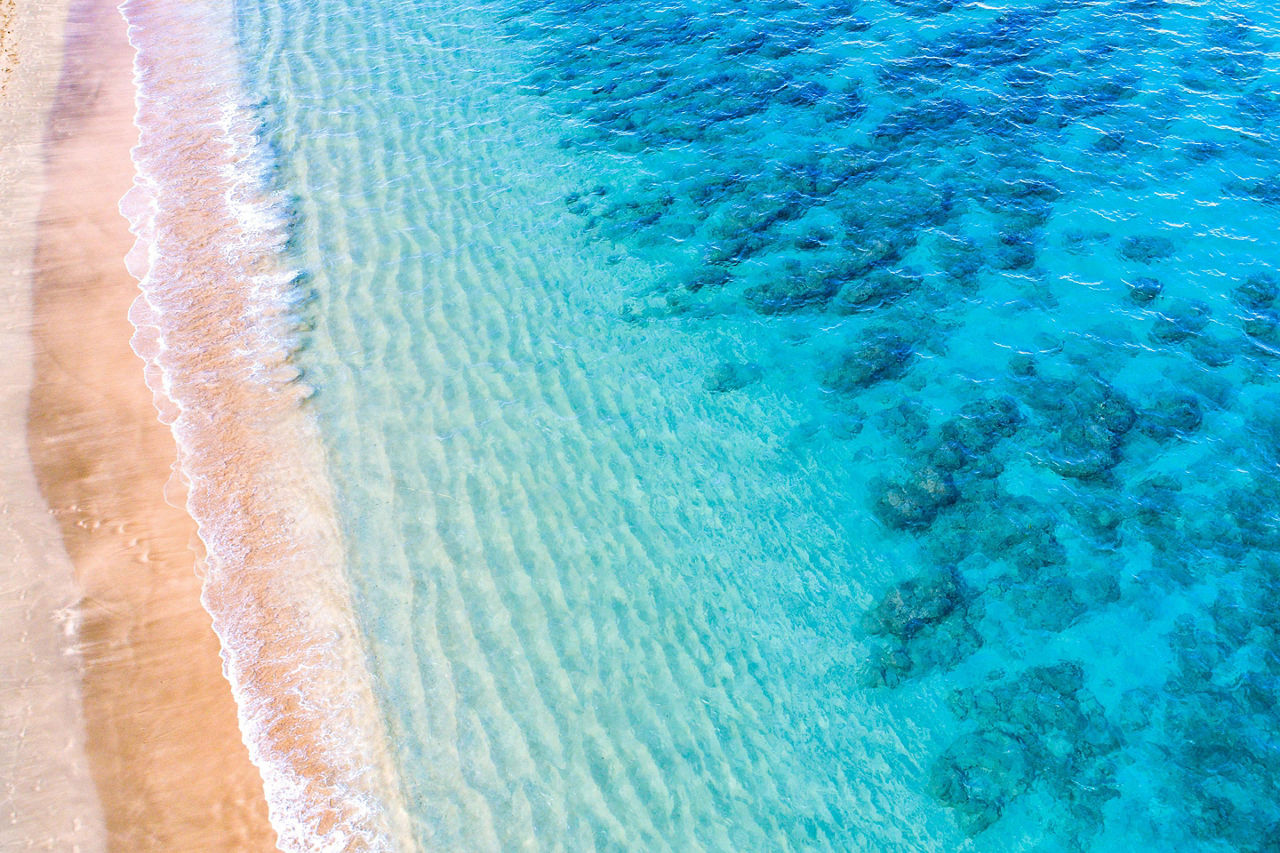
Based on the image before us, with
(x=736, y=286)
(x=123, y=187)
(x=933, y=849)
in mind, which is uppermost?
(x=123, y=187)

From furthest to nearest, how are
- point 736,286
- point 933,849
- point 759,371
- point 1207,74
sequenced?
1. point 1207,74
2. point 736,286
3. point 759,371
4. point 933,849

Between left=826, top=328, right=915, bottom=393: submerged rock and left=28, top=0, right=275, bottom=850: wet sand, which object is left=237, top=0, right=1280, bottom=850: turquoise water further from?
left=28, top=0, right=275, bottom=850: wet sand

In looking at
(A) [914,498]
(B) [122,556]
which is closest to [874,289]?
(A) [914,498]

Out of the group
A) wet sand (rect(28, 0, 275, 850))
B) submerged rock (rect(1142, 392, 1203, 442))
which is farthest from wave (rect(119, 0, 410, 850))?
submerged rock (rect(1142, 392, 1203, 442))

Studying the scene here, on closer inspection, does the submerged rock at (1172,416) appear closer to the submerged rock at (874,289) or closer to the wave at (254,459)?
the submerged rock at (874,289)

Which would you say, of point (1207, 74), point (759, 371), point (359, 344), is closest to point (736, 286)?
point (759, 371)

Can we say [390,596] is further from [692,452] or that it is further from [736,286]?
[736,286]

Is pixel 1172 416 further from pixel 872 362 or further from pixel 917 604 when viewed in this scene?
pixel 917 604
